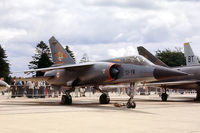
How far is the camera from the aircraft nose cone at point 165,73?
12.2 m

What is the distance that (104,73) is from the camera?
1447 cm

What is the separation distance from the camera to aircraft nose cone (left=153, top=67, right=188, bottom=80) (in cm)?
1222

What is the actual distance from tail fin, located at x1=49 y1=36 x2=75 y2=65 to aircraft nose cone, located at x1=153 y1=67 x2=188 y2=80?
22.8 ft

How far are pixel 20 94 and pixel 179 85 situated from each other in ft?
43.3

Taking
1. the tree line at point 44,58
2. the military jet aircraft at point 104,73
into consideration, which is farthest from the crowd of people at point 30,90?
the tree line at point 44,58

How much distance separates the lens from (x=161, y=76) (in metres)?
12.4

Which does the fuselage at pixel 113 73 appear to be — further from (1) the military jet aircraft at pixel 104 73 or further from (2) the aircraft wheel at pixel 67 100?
(2) the aircraft wheel at pixel 67 100

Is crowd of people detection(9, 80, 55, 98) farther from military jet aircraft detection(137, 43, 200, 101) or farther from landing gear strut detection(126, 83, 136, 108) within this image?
landing gear strut detection(126, 83, 136, 108)

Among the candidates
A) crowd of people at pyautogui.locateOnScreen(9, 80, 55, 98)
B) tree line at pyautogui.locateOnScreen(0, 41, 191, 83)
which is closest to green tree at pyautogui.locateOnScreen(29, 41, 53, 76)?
tree line at pyautogui.locateOnScreen(0, 41, 191, 83)

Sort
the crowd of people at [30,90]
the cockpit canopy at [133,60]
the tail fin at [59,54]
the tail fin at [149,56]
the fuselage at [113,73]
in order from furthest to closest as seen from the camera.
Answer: the crowd of people at [30,90] < the tail fin at [149,56] < the tail fin at [59,54] < the cockpit canopy at [133,60] < the fuselage at [113,73]

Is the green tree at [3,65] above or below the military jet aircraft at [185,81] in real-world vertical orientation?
above

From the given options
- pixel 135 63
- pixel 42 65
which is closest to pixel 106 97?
pixel 135 63

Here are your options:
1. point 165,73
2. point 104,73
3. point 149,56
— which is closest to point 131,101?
point 165,73

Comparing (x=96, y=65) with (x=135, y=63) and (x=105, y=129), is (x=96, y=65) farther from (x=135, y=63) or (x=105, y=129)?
(x=105, y=129)
